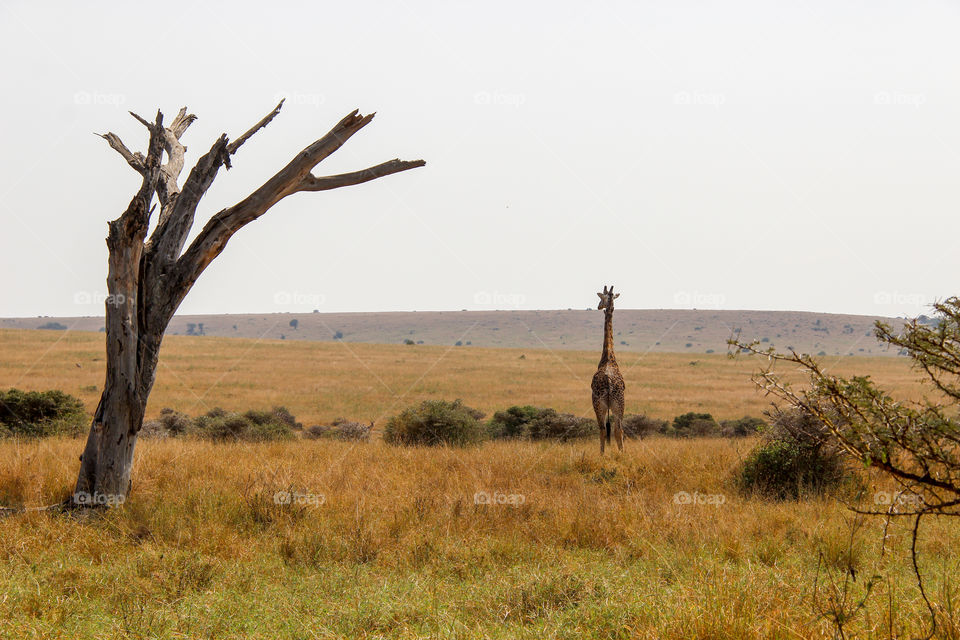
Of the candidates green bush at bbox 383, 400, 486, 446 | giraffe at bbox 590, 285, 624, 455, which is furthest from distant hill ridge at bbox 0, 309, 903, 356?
giraffe at bbox 590, 285, 624, 455

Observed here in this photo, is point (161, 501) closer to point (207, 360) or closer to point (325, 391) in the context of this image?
point (325, 391)

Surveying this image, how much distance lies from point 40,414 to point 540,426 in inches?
475

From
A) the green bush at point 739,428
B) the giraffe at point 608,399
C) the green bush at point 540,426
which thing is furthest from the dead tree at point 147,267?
the green bush at point 739,428

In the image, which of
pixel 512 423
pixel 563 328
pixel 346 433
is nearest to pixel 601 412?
pixel 346 433

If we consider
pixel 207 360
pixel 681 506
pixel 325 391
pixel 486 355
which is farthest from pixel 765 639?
pixel 486 355

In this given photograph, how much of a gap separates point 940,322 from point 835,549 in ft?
11.5

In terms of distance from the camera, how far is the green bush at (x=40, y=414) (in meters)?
13.9

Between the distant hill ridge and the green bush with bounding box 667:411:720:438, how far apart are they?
8441cm

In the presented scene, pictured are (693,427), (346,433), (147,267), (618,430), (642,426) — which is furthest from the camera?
(693,427)

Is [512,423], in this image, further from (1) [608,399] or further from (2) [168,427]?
(2) [168,427]

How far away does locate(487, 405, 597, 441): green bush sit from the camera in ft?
58.4

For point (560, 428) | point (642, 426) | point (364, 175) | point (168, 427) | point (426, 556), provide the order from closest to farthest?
point (426, 556) < point (364, 175) < point (560, 428) < point (168, 427) < point (642, 426)

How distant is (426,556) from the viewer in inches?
233

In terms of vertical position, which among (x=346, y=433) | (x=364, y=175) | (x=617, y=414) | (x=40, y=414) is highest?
(x=364, y=175)
